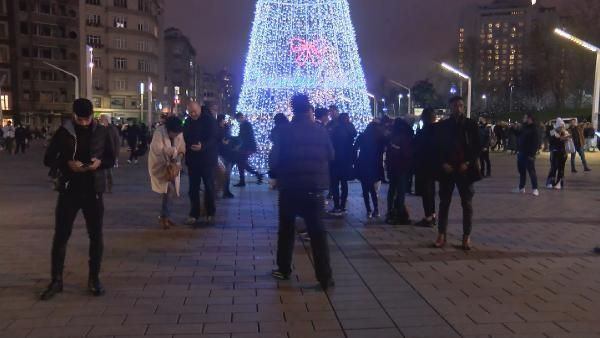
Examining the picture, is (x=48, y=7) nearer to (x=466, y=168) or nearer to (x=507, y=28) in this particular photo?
(x=507, y=28)

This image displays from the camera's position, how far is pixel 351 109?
1992 cm

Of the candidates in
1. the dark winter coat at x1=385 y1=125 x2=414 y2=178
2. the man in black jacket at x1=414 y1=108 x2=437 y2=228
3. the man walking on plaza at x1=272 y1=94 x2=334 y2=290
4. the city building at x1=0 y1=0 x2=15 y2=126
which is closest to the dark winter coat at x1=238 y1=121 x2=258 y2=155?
the dark winter coat at x1=385 y1=125 x2=414 y2=178

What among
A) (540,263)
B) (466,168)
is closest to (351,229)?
(466,168)

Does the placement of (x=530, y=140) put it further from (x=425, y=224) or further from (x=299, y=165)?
(x=299, y=165)

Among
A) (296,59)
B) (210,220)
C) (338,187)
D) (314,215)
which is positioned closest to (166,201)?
(210,220)

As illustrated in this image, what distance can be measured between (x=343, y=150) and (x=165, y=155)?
2.95 metres

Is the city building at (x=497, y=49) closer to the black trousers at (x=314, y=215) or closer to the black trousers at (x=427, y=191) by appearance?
the black trousers at (x=427, y=191)

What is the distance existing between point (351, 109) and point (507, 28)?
73.5 meters

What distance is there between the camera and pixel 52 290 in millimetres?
5270

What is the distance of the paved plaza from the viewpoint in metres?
4.57

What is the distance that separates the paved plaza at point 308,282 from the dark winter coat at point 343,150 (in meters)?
0.88

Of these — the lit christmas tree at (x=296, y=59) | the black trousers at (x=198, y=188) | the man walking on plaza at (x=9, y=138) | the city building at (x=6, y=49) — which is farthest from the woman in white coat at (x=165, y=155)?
the city building at (x=6, y=49)

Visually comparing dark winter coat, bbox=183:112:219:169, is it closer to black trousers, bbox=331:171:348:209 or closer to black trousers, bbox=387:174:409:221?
black trousers, bbox=331:171:348:209

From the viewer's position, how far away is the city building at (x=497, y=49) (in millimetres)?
67750
